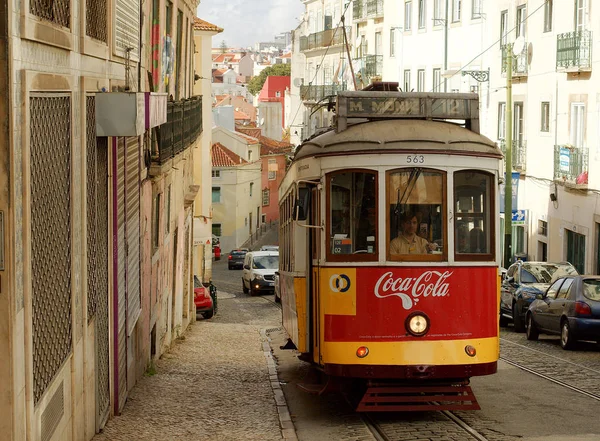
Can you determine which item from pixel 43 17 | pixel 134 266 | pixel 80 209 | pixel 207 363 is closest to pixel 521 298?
pixel 207 363

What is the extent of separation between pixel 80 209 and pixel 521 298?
17.8 meters

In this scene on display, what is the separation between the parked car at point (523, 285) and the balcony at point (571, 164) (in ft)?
18.3

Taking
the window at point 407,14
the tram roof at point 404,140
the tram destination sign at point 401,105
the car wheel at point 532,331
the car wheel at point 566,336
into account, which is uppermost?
the window at point 407,14

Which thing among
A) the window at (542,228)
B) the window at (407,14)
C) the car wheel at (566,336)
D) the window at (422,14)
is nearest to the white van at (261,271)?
the window at (542,228)

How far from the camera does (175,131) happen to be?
64.7ft

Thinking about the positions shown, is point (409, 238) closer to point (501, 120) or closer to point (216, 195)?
point (501, 120)

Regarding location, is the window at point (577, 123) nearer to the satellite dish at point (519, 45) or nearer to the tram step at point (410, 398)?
the satellite dish at point (519, 45)

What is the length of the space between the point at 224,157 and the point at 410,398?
231 feet

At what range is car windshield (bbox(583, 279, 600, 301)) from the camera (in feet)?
67.3

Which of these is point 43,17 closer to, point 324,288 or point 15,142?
point 15,142

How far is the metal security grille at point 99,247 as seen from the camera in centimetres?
1028

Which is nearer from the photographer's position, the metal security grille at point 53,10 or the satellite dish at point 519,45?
the metal security grille at point 53,10

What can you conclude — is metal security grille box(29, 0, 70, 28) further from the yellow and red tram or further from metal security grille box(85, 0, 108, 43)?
the yellow and red tram

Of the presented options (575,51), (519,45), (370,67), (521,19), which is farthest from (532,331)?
(370,67)
